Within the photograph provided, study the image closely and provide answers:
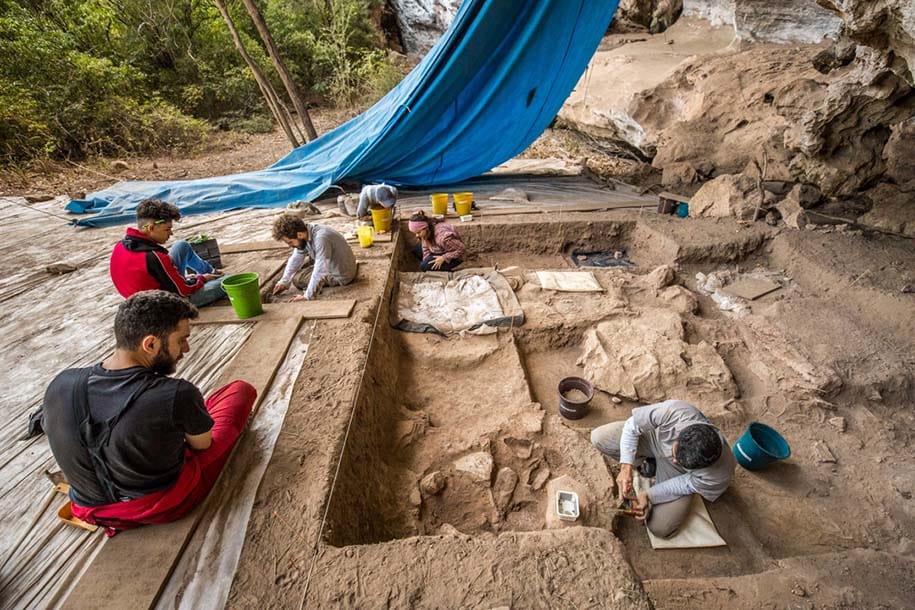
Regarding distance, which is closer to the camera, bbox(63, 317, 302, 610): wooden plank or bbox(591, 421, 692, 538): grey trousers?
bbox(63, 317, 302, 610): wooden plank

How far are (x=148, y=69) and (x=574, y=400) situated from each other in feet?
38.8

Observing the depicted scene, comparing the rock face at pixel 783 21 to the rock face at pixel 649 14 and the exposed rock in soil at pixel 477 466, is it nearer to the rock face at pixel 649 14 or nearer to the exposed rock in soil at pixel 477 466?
the rock face at pixel 649 14

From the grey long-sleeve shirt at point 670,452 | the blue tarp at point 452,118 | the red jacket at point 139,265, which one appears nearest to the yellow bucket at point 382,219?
the blue tarp at point 452,118

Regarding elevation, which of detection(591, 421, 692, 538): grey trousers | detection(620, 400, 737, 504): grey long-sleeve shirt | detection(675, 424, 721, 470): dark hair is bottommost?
detection(591, 421, 692, 538): grey trousers

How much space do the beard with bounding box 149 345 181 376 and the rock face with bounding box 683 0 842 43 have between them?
25.9 feet

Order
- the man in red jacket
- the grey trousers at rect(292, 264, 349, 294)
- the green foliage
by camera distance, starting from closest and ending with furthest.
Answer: the man in red jacket < the grey trousers at rect(292, 264, 349, 294) < the green foliage

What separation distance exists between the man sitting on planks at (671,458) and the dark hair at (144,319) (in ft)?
7.11

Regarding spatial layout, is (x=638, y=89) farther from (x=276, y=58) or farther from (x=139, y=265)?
(x=139, y=265)

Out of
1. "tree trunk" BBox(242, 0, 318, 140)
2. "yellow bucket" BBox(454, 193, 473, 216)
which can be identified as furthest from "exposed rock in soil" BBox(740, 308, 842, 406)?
"tree trunk" BBox(242, 0, 318, 140)

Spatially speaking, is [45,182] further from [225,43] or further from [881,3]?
[881,3]

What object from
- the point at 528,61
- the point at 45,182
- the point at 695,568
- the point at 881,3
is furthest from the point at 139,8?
the point at 695,568

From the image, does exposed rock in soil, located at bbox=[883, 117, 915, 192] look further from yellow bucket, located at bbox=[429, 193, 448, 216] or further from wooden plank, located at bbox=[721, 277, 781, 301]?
yellow bucket, located at bbox=[429, 193, 448, 216]

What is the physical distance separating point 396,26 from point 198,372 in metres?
14.9

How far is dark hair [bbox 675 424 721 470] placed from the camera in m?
1.72
